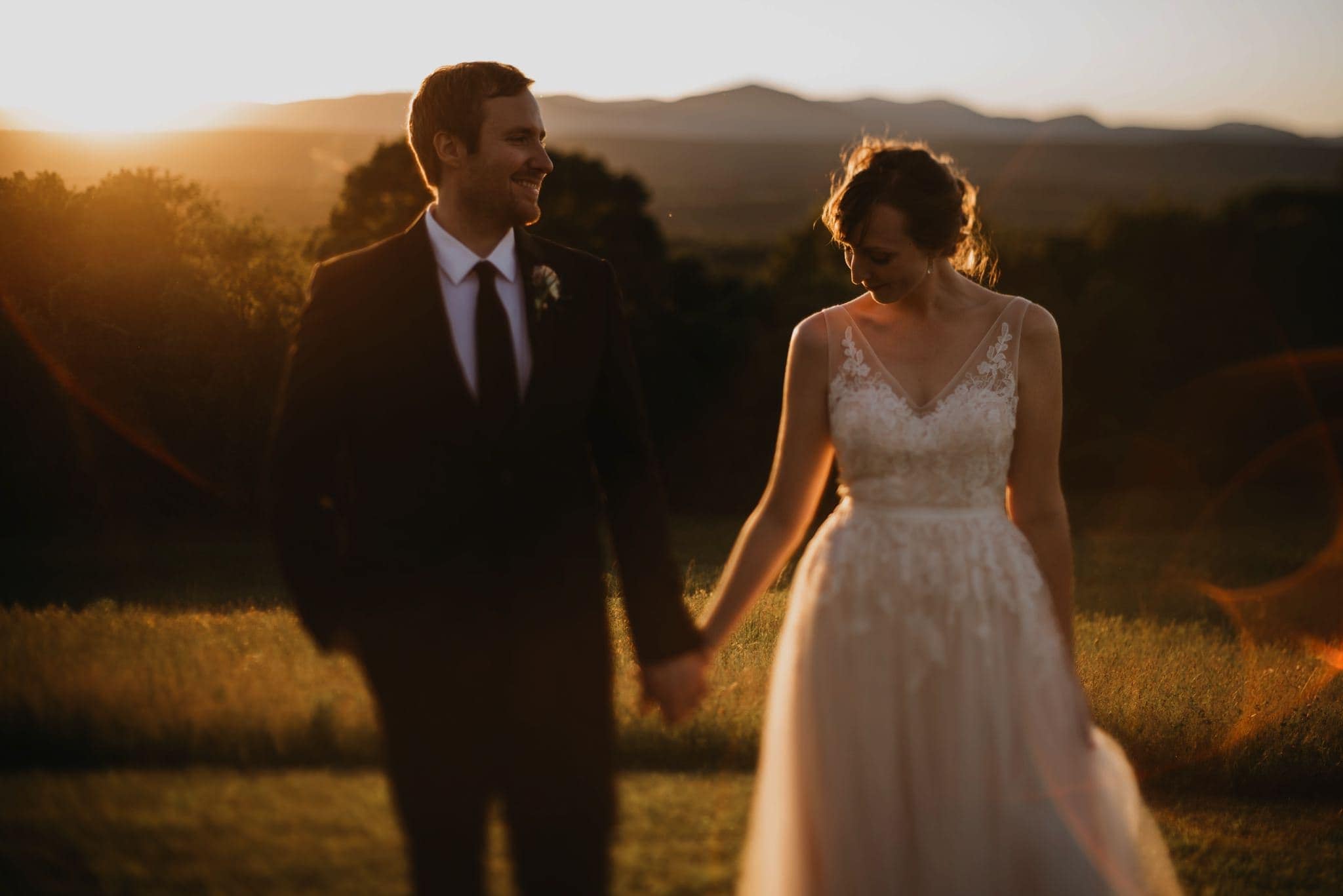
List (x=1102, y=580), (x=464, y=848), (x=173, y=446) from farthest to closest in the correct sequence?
(x=1102, y=580), (x=173, y=446), (x=464, y=848)

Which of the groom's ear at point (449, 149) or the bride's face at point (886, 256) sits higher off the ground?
the groom's ear at point (449, 149)

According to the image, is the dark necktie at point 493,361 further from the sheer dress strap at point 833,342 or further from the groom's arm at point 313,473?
the sheer dress strap at point 833,342

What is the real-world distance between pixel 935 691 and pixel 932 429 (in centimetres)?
87

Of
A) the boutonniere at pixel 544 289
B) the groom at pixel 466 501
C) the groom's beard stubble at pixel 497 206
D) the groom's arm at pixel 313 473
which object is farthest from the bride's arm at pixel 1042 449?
the groom's arm at pixel 313 473

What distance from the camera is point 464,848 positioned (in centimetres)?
320

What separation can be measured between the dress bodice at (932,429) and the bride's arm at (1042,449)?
42 millimetres

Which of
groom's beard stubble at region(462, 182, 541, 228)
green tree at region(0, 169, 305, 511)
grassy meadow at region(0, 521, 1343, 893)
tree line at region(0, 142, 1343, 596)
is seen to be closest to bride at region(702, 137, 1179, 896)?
grassy meadow at region(0, 521, 1343, 893)

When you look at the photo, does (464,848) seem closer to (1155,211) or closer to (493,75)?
(493,75)

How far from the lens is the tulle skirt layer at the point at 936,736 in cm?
395

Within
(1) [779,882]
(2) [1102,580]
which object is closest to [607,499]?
(1) [779,882]

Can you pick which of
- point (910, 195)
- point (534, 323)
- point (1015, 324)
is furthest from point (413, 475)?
point (1015, 324)

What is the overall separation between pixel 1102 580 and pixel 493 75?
62.6ft

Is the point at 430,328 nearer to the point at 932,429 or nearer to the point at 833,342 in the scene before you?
the point at 833,342

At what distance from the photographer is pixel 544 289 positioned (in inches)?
132
